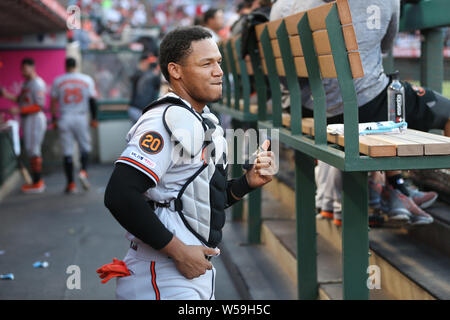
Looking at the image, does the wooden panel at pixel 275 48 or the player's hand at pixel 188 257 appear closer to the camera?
the player's hand at pixel 188 257

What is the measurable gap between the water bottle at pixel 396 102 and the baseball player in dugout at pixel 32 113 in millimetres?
7543

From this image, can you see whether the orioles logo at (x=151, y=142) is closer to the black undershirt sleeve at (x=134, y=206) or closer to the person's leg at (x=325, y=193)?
the black undershirt sleeve at (x=134, y=206)

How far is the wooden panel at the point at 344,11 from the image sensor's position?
2.63 m

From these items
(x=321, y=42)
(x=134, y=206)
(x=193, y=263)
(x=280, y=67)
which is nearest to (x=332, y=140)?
(x=321, y=42)

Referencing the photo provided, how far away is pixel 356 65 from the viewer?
8.66 ft

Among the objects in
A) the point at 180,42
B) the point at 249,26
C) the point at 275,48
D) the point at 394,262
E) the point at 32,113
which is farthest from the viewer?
the point at 32,113

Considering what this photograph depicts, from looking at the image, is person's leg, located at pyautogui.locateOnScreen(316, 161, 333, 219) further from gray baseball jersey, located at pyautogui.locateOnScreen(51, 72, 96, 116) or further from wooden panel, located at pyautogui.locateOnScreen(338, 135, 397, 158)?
gray baseball jersey, located at pyautogui.locateOnScreen(51, 72, 96, 116)

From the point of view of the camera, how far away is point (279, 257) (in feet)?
16.6

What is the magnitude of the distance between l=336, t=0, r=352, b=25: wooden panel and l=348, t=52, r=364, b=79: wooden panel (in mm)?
134

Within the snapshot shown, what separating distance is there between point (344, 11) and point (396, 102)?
2.50 ft

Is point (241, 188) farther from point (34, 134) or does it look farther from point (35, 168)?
point (34, 134)

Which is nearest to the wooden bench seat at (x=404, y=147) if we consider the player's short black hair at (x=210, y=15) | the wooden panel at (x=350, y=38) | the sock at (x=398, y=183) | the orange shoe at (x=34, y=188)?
the wooden panel at (x=350, y=38)

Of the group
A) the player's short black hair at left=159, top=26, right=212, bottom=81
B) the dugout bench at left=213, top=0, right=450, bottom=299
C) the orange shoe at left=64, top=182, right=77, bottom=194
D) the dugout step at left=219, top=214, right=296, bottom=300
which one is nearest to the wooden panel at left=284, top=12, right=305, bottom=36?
the dugout bench at left=213, top=0, right=450, bottom=299

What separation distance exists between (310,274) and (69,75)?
696 centimetres
